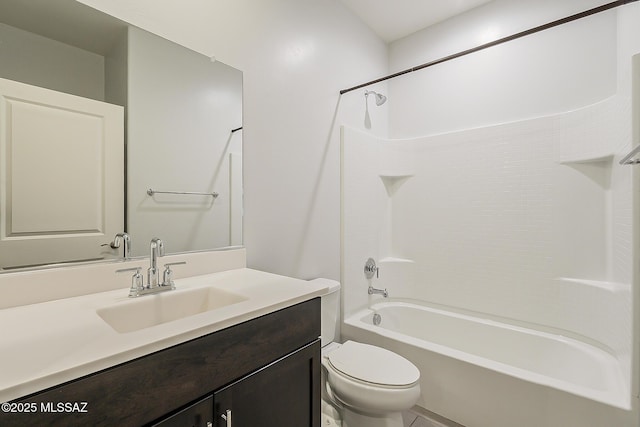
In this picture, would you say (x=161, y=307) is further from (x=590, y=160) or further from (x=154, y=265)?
(x=590, y=160)

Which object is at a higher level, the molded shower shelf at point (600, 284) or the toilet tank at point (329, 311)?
the molded shower shelf at point (600, 284)

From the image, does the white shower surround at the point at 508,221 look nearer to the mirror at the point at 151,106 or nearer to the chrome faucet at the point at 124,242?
the mirror at the point at 151,106

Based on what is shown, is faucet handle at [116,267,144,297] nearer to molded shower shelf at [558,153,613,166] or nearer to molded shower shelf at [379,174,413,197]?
molded shower shelf at [379,174,413,197]

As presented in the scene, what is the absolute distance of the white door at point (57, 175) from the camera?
91 centimetres

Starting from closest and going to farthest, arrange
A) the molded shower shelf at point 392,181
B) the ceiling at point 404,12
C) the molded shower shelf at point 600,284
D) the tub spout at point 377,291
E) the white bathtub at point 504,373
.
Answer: the white bathtub at point 504,373 → the molded shower shelf at point 600,284 → the ceiling at point 404,12 → the tub spout at point 377,291 → the molded shower shelf at point 392,181

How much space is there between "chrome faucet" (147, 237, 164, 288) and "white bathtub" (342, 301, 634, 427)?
1406 mm

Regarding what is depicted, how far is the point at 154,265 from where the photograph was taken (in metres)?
1.10

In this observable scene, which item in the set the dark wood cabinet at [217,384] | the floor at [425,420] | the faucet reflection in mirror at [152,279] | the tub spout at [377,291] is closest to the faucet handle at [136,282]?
the faucet reflection in mirror at [152,279]

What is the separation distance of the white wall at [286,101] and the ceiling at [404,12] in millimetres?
135

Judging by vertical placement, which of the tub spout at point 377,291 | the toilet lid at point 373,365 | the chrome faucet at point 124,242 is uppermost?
the chrome faucet at point 124,242

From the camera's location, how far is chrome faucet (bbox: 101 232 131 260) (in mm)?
1100

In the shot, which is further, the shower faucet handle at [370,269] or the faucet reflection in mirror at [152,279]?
the shower faucet handle at [370,269]

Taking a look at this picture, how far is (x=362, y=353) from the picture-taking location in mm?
1627

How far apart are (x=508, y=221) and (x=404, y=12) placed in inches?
73.1
